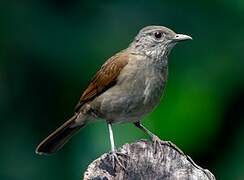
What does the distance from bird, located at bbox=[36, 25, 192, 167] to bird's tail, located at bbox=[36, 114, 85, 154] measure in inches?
9.9

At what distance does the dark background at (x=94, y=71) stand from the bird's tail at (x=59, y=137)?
0.67 feet

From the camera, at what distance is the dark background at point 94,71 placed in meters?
7.39

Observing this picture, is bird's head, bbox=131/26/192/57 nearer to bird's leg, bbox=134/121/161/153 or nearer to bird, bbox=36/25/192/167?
bird, bbox=36/25/192/167

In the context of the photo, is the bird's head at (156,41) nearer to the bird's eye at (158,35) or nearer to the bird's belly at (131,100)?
the bird's eye at (158,35)

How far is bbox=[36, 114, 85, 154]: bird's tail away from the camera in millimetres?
7110

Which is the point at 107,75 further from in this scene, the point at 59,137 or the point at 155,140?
the point at 155,140

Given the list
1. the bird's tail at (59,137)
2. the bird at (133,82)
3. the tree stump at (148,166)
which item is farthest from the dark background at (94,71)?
the tree stump at (148,166)

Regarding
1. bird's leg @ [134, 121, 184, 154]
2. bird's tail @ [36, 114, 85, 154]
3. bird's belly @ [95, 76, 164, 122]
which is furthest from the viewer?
bird's tail @ [36, 114, 85, 154]

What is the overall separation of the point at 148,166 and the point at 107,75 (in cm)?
134

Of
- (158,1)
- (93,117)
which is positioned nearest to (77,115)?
(93,117)

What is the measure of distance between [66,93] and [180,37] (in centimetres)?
129

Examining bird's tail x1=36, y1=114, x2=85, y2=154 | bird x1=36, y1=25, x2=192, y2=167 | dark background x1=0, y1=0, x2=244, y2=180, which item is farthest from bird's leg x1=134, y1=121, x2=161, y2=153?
bird's tail x1=36, y1=114, x2=85, y2=154

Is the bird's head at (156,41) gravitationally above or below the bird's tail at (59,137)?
above
